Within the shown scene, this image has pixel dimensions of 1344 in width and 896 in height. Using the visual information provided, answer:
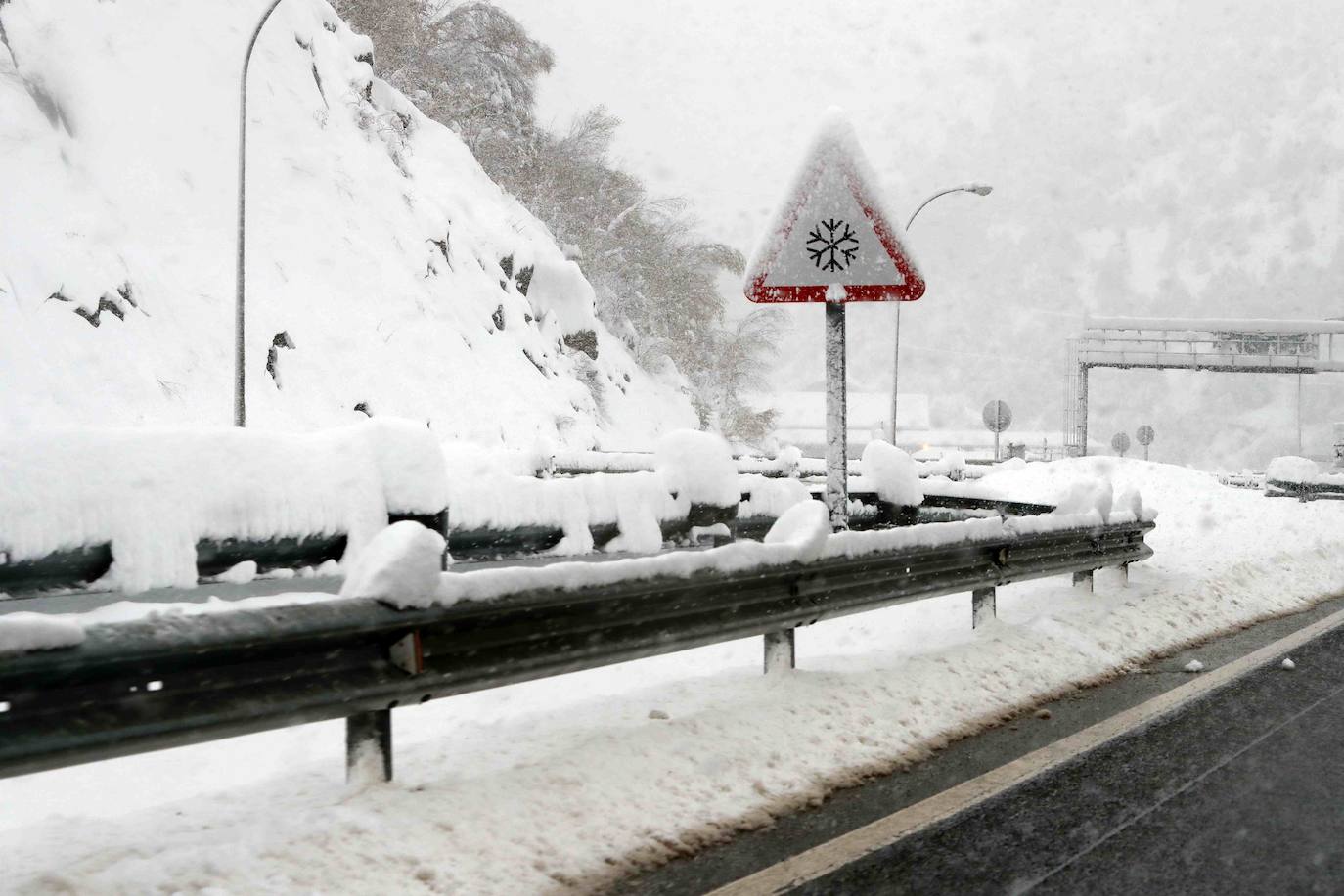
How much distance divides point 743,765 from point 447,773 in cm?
108

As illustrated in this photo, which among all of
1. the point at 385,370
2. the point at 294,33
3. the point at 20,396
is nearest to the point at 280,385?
the point at 385,370

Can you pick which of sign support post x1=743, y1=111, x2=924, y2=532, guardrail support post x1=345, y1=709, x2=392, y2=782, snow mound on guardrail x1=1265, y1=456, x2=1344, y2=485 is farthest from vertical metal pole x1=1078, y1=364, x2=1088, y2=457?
guardrail support post x1=345, y1=709, x2=392, y2=782

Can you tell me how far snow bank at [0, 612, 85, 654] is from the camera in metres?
2.62

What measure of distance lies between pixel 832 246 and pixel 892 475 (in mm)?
2041

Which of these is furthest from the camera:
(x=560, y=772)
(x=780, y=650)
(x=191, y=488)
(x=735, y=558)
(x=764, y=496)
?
(x=764, y=496)

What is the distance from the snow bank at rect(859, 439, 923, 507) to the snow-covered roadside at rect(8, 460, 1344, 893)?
0.86 m

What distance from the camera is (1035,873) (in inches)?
141

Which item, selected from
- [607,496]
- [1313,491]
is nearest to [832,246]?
[607,496]

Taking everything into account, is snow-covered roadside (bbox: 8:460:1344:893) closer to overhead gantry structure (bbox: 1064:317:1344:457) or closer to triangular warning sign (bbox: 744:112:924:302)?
triangular warning sign (bbox: 744:112:924:302)

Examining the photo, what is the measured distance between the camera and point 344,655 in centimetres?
349

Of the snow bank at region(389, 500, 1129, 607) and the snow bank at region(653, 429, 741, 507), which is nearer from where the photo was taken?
the snow bank at region(389, 500, 1129, 607)

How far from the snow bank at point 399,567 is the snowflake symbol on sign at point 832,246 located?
3.53 metres

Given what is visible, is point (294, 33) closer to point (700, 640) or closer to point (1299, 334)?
point (700, 640)

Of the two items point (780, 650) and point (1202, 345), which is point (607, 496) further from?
point (1202, 345)
